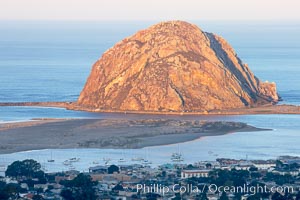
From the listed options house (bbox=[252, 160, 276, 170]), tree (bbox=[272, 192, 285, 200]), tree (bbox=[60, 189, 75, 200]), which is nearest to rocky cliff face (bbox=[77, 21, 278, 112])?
house (bbox=[252, 160, 276, 170])

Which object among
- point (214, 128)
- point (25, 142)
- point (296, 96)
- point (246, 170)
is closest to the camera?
point (246, 170)

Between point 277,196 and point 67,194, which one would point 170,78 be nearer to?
point 67,194

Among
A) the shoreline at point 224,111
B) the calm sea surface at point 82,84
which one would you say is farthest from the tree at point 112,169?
the shoreline at point 224,111

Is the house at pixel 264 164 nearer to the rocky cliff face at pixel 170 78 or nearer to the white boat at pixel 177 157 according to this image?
the white boat at pixel 177 157

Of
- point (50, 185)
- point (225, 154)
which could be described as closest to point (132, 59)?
point (225, 154)

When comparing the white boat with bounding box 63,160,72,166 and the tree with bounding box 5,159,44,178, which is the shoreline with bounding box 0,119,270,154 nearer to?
the white boat with bounding box 63,160,72,166

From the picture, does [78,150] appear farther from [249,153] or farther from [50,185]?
[50,185]
